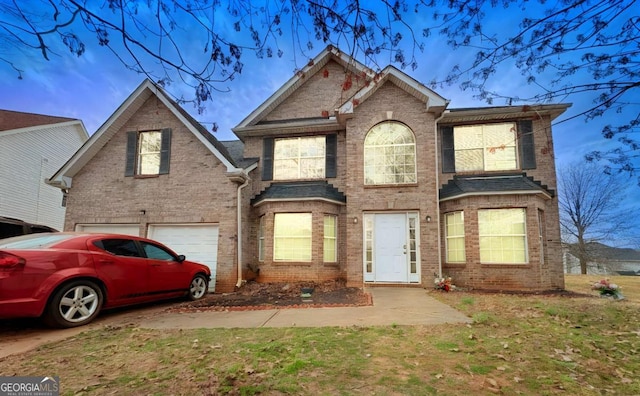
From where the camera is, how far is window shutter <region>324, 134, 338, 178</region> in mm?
12102

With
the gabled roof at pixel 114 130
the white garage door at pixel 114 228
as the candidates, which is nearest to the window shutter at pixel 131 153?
the gabled roof at pixel 114 130

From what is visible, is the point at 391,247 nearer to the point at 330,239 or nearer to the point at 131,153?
the point at 330,239

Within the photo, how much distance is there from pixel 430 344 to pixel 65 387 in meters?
3.88

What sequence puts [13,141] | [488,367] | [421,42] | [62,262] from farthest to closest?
1. [13,141]
2. [62,262]
3. [421,42]
4. [488,367]

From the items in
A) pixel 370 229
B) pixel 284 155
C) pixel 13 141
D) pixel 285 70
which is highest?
pixel 13 141

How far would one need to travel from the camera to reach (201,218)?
10.9 m

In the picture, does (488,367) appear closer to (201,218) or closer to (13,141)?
(201,218)

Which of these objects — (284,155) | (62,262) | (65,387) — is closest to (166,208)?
(284,155)

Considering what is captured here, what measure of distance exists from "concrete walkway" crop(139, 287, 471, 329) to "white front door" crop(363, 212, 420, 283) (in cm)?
320

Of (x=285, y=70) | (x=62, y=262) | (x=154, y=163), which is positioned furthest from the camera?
(x=154, y=163)

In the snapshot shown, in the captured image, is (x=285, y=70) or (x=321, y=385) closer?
(x=321, y=385)

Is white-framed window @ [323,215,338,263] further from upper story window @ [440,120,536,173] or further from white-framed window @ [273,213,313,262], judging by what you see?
upper story window @ [440,120,536,173]

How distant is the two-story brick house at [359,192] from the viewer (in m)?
10.5

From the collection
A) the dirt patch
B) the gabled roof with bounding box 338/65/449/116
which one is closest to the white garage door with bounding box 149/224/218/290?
the dirt patch
